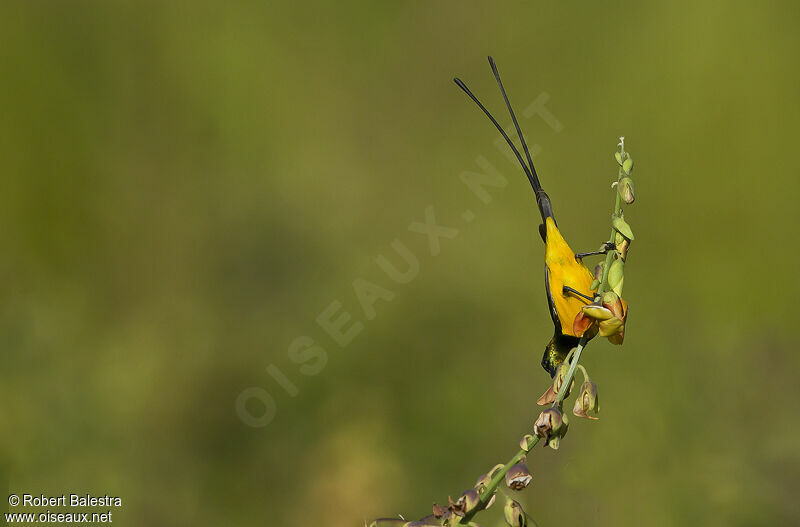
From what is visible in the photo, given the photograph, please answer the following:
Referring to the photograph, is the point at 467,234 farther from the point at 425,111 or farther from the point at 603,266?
the point at 603,266

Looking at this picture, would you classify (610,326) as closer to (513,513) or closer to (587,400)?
(587,400)

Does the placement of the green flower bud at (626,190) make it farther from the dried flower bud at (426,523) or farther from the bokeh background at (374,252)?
the bokeh background at (374,252)

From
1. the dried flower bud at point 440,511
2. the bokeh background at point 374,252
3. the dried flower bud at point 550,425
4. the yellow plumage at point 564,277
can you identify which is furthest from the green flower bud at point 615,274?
the bokeh background at point 374,252

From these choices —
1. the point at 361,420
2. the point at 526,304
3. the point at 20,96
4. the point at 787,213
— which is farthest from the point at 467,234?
the point at 20,96

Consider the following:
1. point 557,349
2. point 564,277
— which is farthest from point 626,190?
point 557,349

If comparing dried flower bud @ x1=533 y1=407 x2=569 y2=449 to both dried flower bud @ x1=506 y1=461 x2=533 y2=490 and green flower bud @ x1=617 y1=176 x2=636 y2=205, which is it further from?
green flower bud @ x1=617 y1=176 x2=636 y2=205

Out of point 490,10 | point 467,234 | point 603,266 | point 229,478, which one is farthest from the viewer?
point 490,10

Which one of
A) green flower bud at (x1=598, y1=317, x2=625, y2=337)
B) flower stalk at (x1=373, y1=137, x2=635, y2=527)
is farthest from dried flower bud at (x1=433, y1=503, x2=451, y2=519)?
green flower bud at (x1=598, y1=317, x2=625, y2=337)

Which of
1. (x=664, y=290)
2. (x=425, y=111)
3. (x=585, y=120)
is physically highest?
(x=425, y=111)
